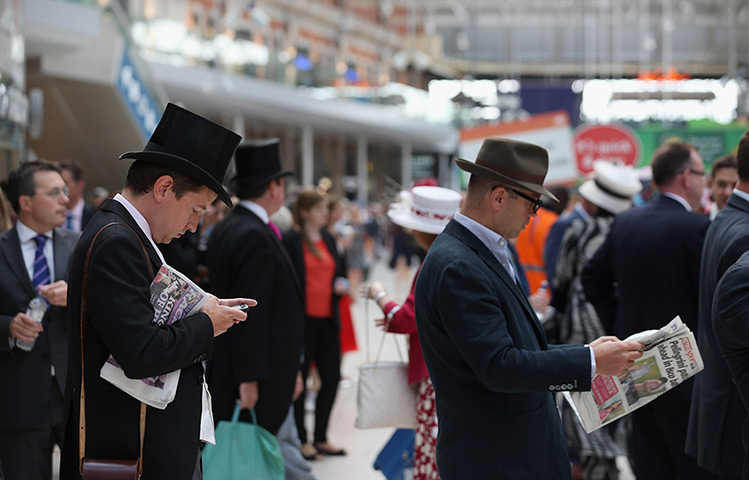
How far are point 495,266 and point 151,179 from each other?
3.40ft

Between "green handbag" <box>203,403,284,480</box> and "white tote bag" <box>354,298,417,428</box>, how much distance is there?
0.44 meters

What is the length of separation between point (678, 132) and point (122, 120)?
9.55m

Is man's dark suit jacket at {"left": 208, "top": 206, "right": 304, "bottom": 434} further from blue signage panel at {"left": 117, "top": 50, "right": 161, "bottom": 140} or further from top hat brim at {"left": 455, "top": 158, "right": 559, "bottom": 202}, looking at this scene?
blue signage panel at {"left": 117, "top": 50, "right": 161, "bottom": 140}

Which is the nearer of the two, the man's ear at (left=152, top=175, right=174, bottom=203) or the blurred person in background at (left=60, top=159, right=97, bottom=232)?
the man's ear at (left=152, top=175, right=174, bottom=203)

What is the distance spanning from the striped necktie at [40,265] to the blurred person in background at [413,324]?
1.40 meters

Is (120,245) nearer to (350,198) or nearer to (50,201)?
(50,201)

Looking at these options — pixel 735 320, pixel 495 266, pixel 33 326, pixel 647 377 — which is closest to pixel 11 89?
pixel 33 326

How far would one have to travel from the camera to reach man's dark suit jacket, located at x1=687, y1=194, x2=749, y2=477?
122 inches

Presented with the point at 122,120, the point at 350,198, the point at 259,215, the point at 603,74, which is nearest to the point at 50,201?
the point at 259,215

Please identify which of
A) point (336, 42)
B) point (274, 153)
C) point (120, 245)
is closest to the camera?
point (120, 245)

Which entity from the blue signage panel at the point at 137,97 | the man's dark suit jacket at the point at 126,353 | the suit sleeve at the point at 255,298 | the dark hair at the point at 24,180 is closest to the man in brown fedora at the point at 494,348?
the man's dark suit jacket at the point at 126,353

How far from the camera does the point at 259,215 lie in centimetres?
453

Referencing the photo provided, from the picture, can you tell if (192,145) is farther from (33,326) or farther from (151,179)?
(33,326)

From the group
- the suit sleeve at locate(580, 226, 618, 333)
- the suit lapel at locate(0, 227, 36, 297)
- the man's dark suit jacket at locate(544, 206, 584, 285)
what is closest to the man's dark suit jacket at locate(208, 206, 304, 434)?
the suit lapel at locate(0, 227, 36, 297)
